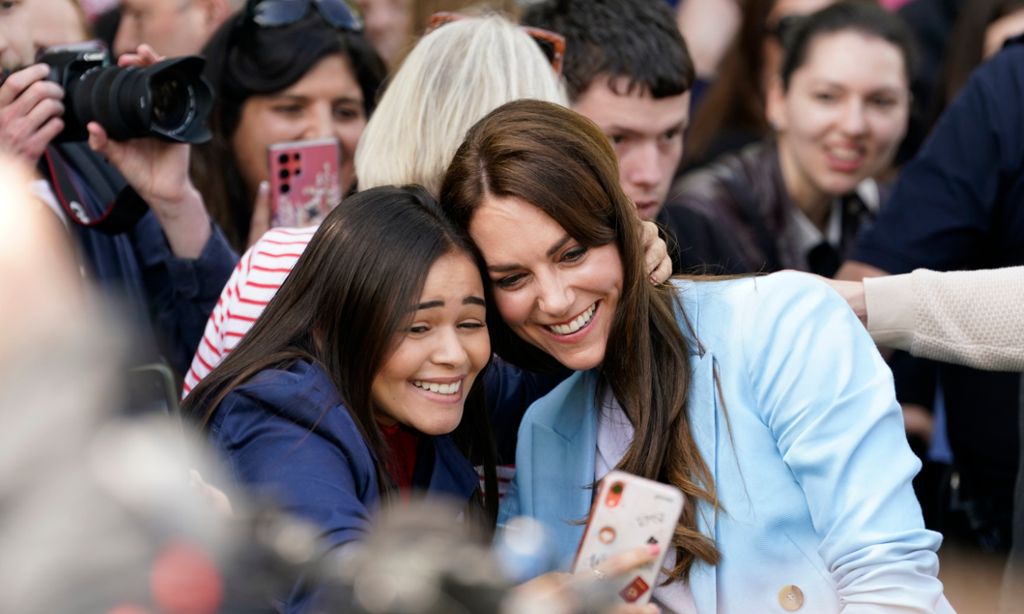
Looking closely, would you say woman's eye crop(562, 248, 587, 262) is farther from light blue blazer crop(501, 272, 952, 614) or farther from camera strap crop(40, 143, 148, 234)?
camera strap crop(40, 143, 148, 234)

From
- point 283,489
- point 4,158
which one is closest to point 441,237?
point 283,489

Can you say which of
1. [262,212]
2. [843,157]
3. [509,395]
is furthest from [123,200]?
[843,157]

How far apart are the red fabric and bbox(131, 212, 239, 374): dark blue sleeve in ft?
2.71

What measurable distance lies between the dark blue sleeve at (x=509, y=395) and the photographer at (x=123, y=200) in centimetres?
71

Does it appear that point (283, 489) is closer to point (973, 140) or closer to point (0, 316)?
point (0, 316)

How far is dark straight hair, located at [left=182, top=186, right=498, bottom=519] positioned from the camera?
7.25 ft

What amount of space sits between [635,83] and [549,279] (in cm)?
113

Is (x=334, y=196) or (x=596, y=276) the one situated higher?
(x=596, y=276)

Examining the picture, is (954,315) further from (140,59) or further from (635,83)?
(140,59)

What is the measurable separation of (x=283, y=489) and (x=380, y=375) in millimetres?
335

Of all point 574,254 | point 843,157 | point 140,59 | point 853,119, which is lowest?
point 843,157

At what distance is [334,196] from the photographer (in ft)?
11.2

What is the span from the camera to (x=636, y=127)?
3371 millimetres

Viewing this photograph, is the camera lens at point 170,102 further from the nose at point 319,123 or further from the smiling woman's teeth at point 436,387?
the smiling woman's teeth at point 436,387
